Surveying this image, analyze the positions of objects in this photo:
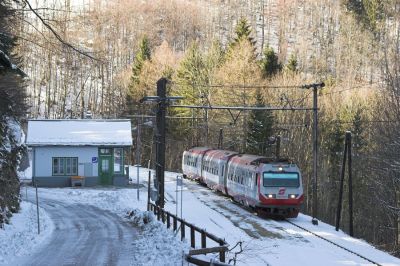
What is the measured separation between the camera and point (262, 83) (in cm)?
5366

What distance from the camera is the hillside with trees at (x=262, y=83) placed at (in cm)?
3312

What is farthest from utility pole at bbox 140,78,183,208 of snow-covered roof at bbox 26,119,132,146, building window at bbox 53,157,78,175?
building window at bbox 53,157,78,175

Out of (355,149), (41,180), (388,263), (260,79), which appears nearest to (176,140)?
(260,79)

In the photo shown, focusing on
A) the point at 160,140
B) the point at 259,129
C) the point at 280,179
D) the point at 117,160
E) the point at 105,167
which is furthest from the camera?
the point at 259,129

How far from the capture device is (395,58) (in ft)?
106

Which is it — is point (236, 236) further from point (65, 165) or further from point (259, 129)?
point (259, 129)

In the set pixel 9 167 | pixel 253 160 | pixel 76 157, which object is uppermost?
pixel 253 160

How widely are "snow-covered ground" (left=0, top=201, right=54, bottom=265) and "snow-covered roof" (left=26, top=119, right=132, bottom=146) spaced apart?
44.8 ft

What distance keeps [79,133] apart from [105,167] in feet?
11.4

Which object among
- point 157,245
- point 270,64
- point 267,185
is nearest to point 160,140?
point 267,185

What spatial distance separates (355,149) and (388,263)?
37.2 meters

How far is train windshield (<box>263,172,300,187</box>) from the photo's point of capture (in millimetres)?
27688

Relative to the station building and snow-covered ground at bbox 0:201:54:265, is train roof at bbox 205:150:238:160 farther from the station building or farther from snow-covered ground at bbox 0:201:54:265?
snow-covered ground at bbox 0:201:54:265

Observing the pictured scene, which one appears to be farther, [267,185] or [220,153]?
[220,153]
